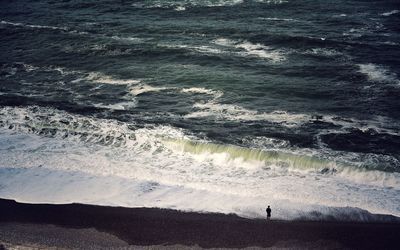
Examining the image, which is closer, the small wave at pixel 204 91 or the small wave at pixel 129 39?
the small wave at pixel 204 91

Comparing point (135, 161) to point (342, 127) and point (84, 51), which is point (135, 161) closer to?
point (342, 127)

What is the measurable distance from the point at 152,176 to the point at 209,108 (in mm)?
11680

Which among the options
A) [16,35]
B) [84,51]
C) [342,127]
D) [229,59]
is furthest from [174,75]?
[16,35]

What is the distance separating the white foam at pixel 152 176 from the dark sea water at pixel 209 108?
140 millimetres

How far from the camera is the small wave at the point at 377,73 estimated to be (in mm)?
50406

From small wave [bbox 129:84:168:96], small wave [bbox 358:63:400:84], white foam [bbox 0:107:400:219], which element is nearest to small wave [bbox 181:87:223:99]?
small wave [bbox 129:84:168:96]

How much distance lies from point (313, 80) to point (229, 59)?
10.6m

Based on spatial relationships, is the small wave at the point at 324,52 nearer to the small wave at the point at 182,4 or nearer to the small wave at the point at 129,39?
the small wave at the point at 182,4

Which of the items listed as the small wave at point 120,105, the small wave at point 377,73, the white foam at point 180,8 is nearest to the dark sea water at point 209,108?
the small wave at point 120,105

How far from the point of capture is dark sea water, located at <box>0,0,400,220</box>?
36.3m

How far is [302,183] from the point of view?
36812 mm

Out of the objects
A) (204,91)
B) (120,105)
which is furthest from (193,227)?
(204,91)

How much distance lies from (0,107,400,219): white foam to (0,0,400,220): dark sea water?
140mm

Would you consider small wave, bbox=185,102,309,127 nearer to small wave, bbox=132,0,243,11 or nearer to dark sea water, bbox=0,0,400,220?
dark sea water, bbox=0,0,400,220
